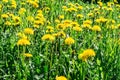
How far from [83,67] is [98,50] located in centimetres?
57

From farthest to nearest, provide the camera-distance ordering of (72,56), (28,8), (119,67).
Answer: (28,8), (72,56), (119,67)

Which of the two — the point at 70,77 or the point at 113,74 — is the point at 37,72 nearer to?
the point at 70,77

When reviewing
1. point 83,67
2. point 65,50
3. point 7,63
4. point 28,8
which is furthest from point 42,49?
point 28,8

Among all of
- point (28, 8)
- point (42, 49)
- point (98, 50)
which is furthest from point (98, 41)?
point (28, 8)

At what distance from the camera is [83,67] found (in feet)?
10.2

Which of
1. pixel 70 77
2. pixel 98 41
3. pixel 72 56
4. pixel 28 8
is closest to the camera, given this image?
pixel 70 77

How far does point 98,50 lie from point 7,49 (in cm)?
92

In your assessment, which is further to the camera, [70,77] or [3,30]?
[3,30]

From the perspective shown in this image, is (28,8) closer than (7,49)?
No

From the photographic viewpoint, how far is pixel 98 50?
11.9ft

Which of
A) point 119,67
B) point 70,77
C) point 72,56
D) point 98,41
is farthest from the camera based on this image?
point 98,41

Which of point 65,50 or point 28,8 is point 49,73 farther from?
point 28,8

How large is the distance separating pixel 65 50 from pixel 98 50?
0.34 metres

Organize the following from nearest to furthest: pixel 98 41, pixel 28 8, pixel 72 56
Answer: pixel 72 56, pixel 98 41, pixel 28 8
